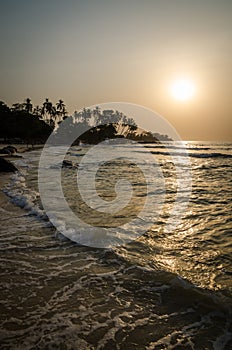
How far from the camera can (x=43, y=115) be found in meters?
101

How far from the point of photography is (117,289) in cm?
337

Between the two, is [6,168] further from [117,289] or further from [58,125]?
[58,125]

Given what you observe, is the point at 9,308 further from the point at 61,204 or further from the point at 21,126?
the point at 21,126

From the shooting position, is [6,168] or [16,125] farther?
[16,125]

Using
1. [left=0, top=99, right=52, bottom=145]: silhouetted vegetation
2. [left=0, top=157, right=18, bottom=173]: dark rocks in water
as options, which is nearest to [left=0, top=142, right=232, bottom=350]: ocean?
[left=0, top=157, right=18, bottom=173]: dark rocks in water

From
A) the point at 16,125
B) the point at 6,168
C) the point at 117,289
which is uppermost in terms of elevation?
the point at 16,125

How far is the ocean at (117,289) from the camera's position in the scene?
8.19 ft

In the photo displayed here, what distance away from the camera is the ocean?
250 centimetres

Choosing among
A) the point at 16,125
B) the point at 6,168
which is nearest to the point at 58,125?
the point at 16,125

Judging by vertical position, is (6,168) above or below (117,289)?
above

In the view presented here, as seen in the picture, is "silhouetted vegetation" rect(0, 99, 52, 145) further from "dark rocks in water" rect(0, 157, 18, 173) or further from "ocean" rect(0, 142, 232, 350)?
"ocean" rect(0, 142, 232, 350)

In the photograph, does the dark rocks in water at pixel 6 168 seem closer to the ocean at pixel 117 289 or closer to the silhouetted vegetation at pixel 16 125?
the ocean at pixel 117 289

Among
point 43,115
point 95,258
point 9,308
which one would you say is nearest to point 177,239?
point 95,258

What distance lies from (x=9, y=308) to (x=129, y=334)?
4.76 ft
